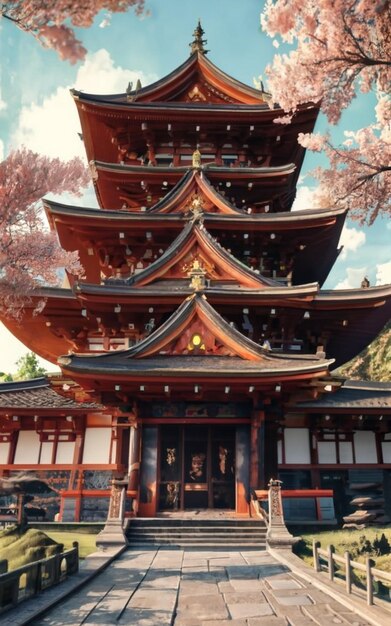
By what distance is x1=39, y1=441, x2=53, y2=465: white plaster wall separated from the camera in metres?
15.4

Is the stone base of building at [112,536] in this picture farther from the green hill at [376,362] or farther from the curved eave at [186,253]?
the green hill at [376,362]

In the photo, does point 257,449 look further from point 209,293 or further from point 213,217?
point 213,217

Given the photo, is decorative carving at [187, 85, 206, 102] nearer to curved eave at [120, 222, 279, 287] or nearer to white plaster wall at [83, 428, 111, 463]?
curved eave at [120, 222, 279, 287]

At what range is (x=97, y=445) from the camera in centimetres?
1531

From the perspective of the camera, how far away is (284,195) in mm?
20406

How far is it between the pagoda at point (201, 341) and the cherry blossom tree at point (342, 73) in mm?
6567

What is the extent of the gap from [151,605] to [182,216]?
1298 centimetres

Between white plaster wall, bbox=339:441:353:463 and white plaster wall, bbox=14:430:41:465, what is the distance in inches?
406

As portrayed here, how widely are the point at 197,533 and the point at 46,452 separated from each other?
6.44 metres

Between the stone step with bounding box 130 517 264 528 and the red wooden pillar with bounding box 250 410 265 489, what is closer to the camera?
the stone step with bounding box 130 517 264 528

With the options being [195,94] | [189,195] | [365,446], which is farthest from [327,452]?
[195,94]

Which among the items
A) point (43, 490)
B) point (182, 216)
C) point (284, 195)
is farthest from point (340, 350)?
point (43, 490)

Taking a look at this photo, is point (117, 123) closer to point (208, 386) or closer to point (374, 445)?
point (208, 386)

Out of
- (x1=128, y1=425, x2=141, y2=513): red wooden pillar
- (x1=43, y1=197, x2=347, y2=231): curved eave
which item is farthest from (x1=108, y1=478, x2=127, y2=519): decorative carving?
(x1=43, y1=197, x2=347, y2=231): curved eave
